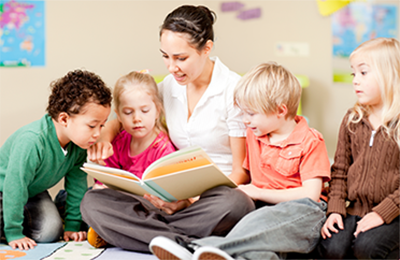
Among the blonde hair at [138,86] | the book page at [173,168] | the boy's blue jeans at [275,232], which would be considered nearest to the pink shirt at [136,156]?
the blonde hair at [138,86]

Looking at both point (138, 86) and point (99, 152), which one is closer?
point (99, 152)

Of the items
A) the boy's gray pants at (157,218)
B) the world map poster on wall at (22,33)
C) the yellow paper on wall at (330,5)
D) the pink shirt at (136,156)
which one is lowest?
the boy's gray pants at (157,218)

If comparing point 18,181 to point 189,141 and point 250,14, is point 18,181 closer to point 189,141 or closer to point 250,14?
point 189,141

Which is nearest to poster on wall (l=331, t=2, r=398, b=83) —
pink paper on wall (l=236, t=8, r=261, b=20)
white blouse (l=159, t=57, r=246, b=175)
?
pink paper on wall (l=236, t=8, r=261, b=20)

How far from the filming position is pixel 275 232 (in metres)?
1.17

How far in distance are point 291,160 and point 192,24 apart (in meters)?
0.55

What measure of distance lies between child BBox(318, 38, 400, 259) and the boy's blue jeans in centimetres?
6

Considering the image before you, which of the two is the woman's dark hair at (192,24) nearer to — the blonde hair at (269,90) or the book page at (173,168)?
the blonde hair at (269,90)

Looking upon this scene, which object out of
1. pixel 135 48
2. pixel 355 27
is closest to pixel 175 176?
pixel 135 48

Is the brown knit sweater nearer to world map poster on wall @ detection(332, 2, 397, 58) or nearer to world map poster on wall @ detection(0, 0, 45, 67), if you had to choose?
world map poster on wall @ detection(332, 2, 397, 58)

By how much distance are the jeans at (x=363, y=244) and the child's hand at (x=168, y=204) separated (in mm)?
440

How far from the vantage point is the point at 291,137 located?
1363 mm

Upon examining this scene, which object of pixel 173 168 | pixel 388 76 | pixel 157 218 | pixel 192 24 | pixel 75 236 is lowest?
pixel 75 236

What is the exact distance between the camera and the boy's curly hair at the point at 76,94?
1422 mm
